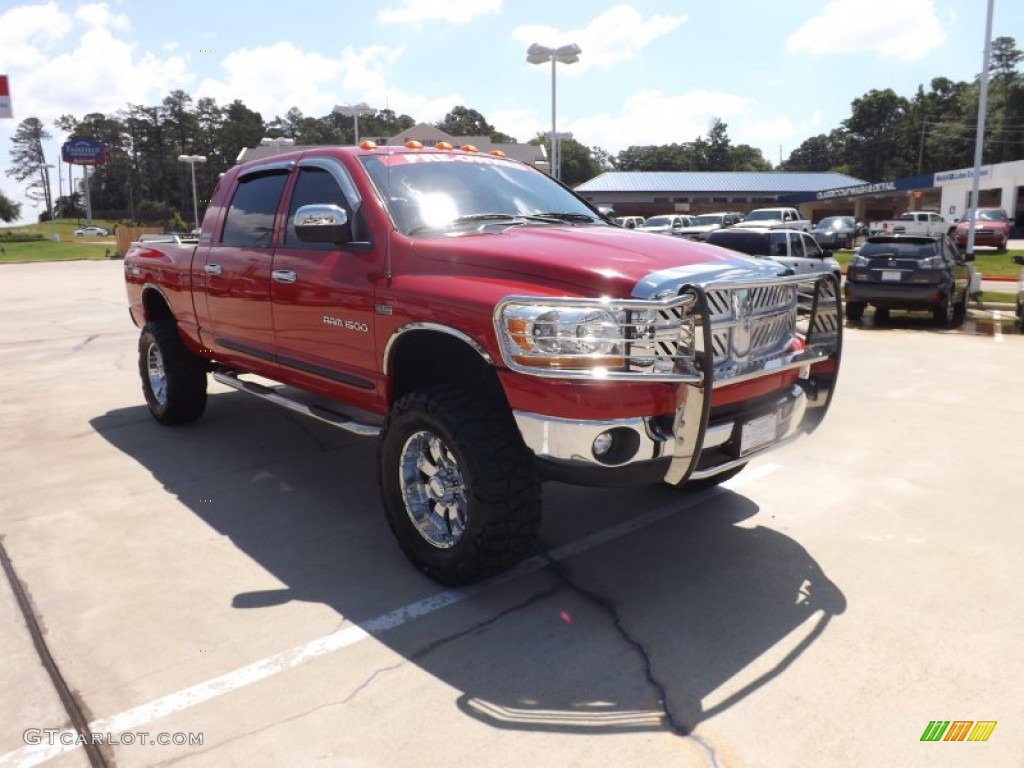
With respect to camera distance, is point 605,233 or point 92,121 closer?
point 605,233

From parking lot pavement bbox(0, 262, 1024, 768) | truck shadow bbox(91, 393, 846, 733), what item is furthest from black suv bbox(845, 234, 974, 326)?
truck shadow bbox(91, 393, 846, 733)

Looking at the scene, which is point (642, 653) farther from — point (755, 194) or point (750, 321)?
point (755, 194)

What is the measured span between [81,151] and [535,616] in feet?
331

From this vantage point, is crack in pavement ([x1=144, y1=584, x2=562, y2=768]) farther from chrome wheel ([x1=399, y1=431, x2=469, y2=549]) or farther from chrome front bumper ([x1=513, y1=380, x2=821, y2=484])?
chrome front bumper ([x1=513, y1=380, x2=821, y2=484])

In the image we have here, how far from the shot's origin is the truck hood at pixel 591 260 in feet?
10.6

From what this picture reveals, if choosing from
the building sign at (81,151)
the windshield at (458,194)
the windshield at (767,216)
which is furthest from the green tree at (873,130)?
the windshield at (458,194)

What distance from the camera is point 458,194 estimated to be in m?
4.38

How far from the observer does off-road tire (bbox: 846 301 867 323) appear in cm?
1319

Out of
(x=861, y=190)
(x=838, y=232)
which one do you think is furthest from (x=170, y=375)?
(x=861, y=190)

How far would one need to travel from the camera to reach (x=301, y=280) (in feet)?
14.8

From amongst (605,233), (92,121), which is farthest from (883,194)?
(92,121)

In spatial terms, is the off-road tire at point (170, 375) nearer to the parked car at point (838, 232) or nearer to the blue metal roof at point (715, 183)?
the parked car at point (838, 232)

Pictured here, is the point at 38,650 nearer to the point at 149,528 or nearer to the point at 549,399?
the point at 149,528

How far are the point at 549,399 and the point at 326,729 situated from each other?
1442mm
